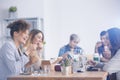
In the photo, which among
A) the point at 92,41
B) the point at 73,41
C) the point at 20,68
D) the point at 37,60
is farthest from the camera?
the point at 92,41

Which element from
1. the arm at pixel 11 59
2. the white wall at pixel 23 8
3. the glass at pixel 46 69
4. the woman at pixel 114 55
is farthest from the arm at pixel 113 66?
the white wall at pixel 23 8

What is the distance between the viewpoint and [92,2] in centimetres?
501

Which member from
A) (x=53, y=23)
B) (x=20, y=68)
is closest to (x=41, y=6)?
(x=53, y=23)

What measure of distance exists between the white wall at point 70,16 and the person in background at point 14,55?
105 inches

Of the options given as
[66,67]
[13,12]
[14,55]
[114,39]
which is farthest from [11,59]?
[13,12]

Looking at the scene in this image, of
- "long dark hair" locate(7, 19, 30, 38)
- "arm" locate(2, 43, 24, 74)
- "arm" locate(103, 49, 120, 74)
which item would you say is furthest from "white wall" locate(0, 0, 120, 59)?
"arm" locate(2, 43, 24, 74)

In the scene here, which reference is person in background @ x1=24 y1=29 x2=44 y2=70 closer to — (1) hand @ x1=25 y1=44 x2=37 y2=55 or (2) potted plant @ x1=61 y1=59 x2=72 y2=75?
(1) hand @ x1=25 y1=44 x2=37 y2=55

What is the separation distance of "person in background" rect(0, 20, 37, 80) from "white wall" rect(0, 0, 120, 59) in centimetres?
266

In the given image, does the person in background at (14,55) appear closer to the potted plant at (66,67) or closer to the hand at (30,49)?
the hand at (30,49)

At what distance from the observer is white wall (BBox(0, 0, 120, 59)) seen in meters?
4.94

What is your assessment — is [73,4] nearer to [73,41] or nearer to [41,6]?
[41,6]

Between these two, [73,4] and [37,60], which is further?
[73,4]

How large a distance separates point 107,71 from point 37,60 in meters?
0.70

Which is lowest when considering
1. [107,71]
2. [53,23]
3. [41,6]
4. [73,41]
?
[107,71]
